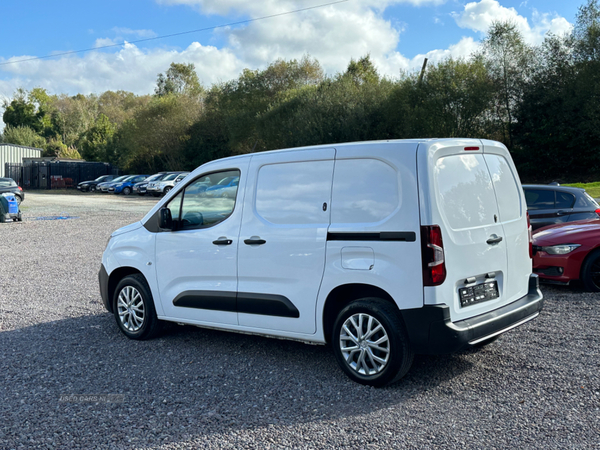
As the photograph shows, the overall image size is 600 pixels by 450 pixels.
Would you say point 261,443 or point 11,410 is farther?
point 11,410

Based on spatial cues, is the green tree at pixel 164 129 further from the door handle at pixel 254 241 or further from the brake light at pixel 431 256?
the brake light at pixel 431 256

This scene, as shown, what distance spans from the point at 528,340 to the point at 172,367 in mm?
3456

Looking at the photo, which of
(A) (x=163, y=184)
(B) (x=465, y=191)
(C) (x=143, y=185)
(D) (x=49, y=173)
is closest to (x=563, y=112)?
(A) (x=163, y=184)

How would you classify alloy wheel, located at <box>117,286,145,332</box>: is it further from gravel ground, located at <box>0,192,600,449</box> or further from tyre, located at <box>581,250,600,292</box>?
tyre, located at <box>581,250,600,292</box>

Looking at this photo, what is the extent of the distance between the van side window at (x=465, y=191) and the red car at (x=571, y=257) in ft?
12.2

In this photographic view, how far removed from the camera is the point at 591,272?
25.3 ft

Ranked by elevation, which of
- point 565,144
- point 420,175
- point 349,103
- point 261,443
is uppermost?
point 349,103

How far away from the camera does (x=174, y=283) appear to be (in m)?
5.49

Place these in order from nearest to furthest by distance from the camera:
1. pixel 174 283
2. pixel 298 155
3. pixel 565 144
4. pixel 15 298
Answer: pixel 298 155, pixel 174 283, pixel 15 298, pixel 565 144

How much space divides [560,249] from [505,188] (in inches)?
137

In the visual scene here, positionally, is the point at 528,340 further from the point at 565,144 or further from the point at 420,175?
the point at 565,144

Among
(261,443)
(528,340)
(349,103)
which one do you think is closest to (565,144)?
(349,103)

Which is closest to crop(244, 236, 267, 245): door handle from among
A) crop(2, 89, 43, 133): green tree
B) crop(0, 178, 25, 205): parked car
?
crop(0, 178, 25, 205): parked car

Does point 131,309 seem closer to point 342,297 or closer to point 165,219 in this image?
Result: point 165,219
